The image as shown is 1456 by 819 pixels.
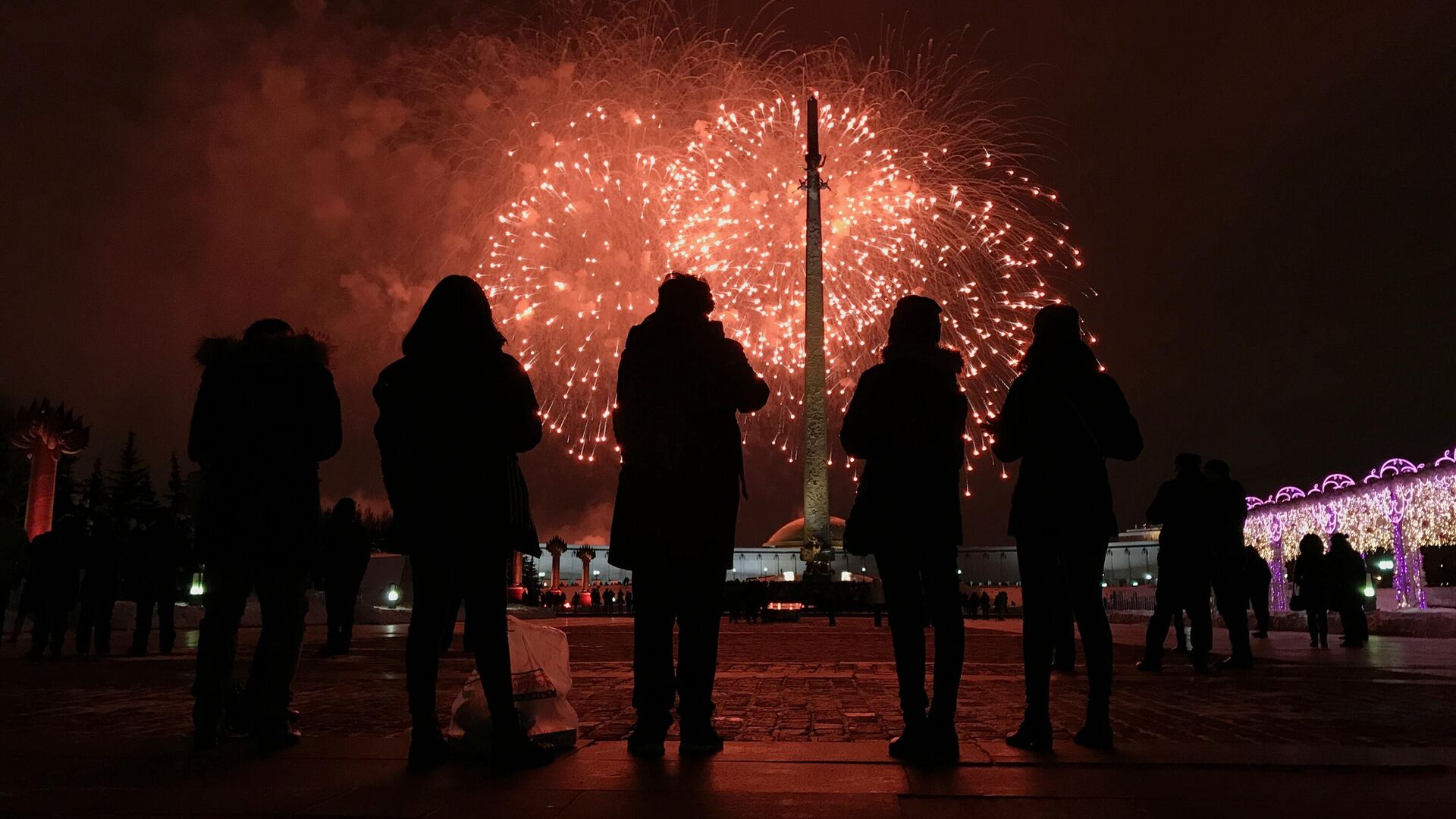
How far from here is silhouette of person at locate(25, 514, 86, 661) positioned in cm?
1256

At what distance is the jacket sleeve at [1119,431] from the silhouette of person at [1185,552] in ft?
15.3

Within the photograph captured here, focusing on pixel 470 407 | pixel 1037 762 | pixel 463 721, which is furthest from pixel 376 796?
pixel 1037 762

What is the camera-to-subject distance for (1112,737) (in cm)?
461

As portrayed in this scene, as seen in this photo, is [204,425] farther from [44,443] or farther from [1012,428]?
[44,443]

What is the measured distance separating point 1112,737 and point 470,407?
301cm

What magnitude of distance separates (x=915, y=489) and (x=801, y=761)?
3.92ft

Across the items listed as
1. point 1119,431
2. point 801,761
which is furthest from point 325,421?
point 1119,431

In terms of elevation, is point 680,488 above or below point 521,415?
below

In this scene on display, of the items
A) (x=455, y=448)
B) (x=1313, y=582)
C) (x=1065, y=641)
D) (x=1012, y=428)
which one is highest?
(x=1012, y=428)

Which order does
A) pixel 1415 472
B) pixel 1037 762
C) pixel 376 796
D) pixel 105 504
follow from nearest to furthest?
pixel 376 796 → pixel 1037 762 → pixel 1415 472 → pixel 105 504

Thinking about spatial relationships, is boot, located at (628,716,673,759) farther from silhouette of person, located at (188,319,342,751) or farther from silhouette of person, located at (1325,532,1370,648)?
silhouette of person, located at (1325,532,1370,648)

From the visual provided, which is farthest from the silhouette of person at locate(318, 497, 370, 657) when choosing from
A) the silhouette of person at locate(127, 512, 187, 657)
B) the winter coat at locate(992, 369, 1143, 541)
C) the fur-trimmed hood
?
the winter coat at locate(992, 369, 1143, 541)

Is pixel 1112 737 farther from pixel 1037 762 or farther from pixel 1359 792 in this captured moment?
pixel 1359 792

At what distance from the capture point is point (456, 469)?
4.21m
